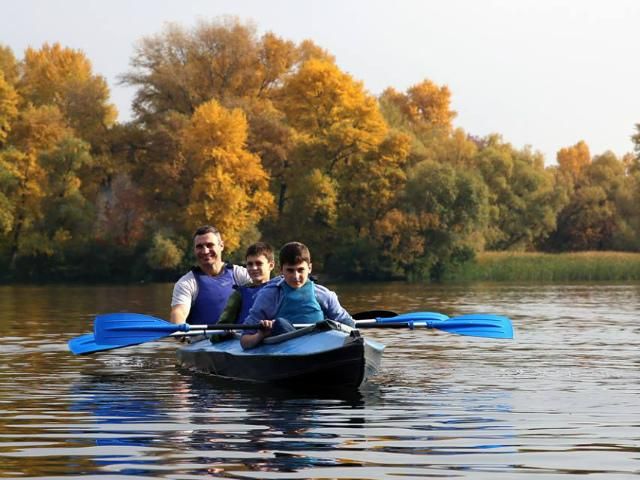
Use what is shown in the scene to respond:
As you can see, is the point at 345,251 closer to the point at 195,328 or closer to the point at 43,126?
the point at 43,126

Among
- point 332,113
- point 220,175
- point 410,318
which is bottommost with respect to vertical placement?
point 410,318

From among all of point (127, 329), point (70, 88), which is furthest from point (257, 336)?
point (70, 88)

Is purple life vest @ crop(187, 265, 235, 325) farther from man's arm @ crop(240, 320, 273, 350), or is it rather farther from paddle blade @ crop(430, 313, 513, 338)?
paddle blade @ crop(430, 313, 513, 338)

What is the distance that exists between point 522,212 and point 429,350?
166 feet

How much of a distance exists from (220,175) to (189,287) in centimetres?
3680

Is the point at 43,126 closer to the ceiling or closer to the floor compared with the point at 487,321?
closer to the ceiling

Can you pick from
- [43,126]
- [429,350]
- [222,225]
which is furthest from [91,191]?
[429,350]

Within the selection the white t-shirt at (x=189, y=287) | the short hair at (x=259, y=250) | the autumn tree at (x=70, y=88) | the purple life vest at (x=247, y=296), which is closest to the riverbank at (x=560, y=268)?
the autumn tree at (x=70, y=88)

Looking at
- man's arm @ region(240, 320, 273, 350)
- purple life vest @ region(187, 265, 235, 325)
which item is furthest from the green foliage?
man's arm @ region(240, 320, 273, 350)

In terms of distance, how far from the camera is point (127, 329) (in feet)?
42.1

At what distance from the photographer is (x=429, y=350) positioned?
55.4ft

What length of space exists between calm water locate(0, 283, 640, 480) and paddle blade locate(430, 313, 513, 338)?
1.36 ft

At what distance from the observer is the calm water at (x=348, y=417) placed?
7594mm

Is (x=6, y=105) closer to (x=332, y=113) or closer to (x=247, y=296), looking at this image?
(x=332, y=113)
